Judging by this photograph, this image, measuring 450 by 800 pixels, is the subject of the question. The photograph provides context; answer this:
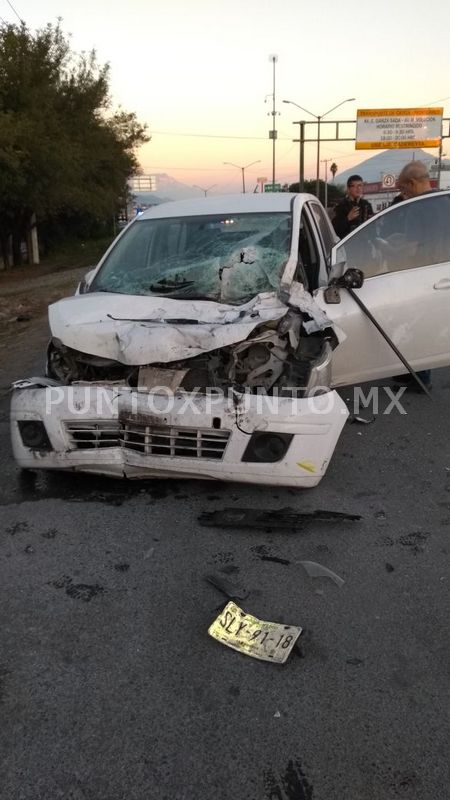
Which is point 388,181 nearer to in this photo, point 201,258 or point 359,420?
point 359,420

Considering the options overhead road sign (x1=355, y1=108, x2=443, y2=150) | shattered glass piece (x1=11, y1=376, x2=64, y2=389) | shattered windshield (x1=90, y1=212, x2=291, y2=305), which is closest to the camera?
shattered glass piece (x1=11, y1=376, x2=64, y2=389)

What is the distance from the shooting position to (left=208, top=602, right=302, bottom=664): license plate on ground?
2.54 meters

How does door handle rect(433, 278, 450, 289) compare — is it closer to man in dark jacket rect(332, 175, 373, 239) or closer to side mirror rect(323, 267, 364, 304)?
side mirror rect(323, 267, 364, 304)

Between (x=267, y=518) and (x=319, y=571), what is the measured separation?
1.95 ft

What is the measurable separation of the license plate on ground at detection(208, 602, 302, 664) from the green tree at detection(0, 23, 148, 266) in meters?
17.7

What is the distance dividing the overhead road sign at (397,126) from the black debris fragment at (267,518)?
3785 cm

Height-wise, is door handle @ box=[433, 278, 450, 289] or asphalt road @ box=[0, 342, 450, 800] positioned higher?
door handle @ box=[433, 278, 450, 289]

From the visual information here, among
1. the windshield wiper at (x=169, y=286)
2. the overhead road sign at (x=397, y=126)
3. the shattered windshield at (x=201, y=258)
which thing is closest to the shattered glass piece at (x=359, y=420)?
the shattered windshield at (x=201, y=258)

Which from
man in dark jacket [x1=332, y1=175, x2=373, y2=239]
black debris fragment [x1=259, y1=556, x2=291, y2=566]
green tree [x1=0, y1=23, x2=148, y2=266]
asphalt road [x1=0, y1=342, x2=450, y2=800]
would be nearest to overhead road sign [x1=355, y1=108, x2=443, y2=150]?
green tree [x1=0, y1=23, x2=148, y2=266]

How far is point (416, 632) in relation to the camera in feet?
8.72

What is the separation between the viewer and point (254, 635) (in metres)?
2.64

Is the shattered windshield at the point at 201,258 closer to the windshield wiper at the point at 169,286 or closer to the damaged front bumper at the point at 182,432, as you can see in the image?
the windshield wiper at the point at 169,286

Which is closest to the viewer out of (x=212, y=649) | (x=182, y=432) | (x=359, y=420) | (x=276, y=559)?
(x=212, y=649)

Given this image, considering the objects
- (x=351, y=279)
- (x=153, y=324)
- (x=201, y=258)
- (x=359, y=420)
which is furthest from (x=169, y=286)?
(x=359, y=420)
